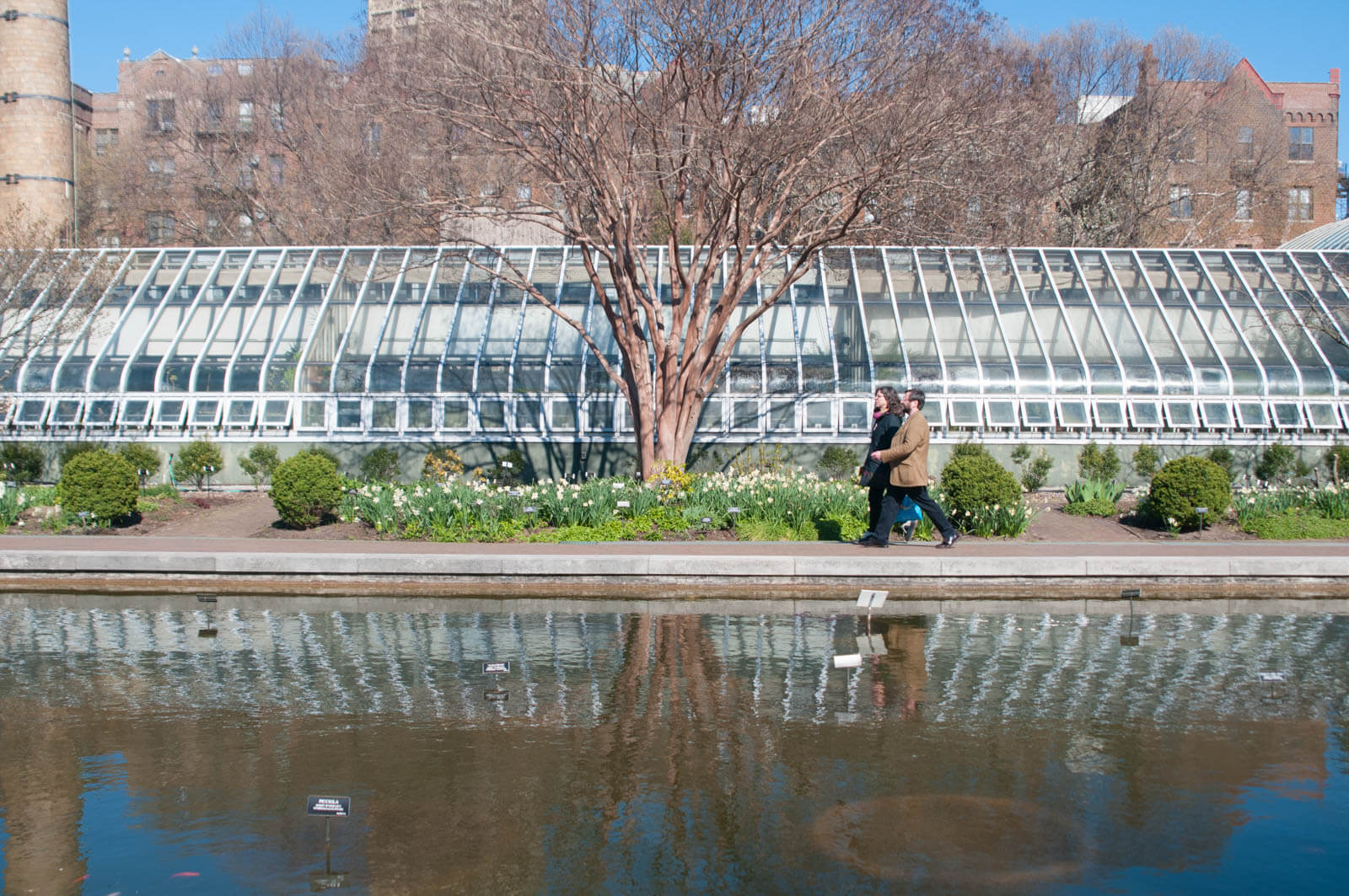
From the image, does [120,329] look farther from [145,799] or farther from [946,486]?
[145,799]

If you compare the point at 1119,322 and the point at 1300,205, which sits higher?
the point at 1300,205

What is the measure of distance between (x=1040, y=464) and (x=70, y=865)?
17.1 meters

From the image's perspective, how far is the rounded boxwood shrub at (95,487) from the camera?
14.8 m

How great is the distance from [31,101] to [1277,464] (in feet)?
123

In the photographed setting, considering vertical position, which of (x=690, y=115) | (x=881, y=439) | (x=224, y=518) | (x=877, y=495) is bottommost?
(x=224, y=518)

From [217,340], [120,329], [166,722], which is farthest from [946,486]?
[120,329]

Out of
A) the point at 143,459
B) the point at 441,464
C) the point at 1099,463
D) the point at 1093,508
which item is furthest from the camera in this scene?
the point at 1099,463

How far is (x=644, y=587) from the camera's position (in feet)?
36.8

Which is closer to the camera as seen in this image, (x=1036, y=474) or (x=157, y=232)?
(x=1036, y=474)

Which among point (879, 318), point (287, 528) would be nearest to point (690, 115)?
point (287, 528)

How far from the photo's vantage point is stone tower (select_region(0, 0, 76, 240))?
35.9m

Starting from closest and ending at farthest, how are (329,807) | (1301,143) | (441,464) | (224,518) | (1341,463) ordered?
(329,807), (224,518), (441,464), (1341,463), (1301,143)

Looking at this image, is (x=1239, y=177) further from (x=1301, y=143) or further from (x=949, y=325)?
(x=1301, y=143)

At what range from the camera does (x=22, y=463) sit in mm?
19578
